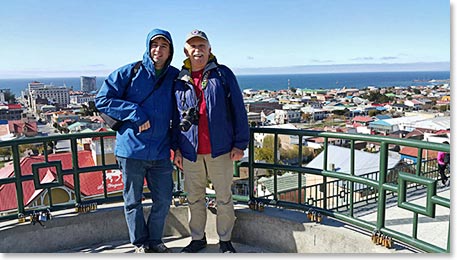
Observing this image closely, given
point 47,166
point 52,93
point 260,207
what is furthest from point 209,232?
point 52,93

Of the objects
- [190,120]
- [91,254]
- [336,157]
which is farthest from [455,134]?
[336,157]

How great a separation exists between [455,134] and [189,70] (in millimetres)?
1730

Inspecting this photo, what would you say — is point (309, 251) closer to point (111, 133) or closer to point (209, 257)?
point (209, 257)

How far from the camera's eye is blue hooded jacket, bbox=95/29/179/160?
241 cm

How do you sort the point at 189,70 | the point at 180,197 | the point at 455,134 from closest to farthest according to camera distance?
the point at 455,134
the point at 189,70
the point at 180,197

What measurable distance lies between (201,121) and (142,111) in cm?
38

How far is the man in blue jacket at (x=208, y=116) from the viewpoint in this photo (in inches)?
96.5

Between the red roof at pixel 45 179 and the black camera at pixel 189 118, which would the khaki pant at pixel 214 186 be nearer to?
the black camera at pixel 189 118

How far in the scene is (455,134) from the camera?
7.72 ft

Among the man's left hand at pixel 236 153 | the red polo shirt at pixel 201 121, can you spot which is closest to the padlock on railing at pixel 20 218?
the red polo shirt at pixel 201 121

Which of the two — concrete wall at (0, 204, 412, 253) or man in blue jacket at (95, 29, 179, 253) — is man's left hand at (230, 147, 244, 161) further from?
concrete wall at (0, 204, 412, 253)

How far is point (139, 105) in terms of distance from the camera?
2.46 meters

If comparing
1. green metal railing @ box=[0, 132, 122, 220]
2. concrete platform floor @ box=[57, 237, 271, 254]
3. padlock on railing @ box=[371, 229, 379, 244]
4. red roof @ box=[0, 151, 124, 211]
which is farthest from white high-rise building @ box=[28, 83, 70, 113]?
padlock on railing @ box=[371, 229, 379, 244]

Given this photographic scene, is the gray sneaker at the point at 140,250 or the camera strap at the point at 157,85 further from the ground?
the camera strap at the point at 157,85
